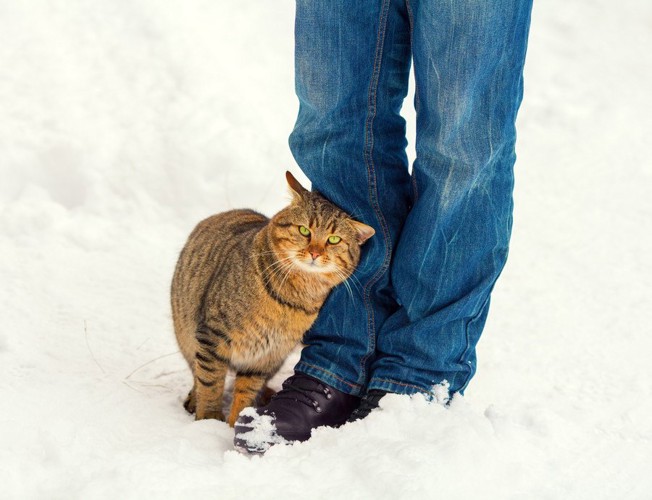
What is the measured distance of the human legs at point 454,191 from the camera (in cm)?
182

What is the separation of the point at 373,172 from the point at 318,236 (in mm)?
227

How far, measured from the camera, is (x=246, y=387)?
2.34 metres

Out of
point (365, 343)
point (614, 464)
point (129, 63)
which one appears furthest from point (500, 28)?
point (129, 63)

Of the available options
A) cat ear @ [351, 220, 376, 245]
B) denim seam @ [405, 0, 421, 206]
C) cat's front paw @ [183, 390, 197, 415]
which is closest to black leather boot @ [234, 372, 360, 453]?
cat's front paw @ [183, 390, 197, 415]

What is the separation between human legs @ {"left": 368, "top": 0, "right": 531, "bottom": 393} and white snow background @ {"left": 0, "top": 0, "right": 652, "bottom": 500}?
17 centimetres

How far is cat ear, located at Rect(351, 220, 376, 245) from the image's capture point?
2117mm

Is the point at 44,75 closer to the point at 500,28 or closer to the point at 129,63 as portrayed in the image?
the point at 129,63

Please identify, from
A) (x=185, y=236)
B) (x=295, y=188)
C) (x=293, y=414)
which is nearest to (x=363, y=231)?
(x=295, y=188)

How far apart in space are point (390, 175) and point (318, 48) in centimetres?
39

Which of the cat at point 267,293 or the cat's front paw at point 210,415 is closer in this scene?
the cat at point 267,293

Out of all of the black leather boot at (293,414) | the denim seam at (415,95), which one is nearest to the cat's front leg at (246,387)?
the black leather boot at (293,414)

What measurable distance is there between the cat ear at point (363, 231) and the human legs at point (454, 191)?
9 cm

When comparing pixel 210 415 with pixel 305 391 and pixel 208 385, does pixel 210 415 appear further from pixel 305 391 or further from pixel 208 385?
pixel 305 391

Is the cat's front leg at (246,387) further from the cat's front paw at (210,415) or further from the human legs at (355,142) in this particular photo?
the human legs at (355,142)
